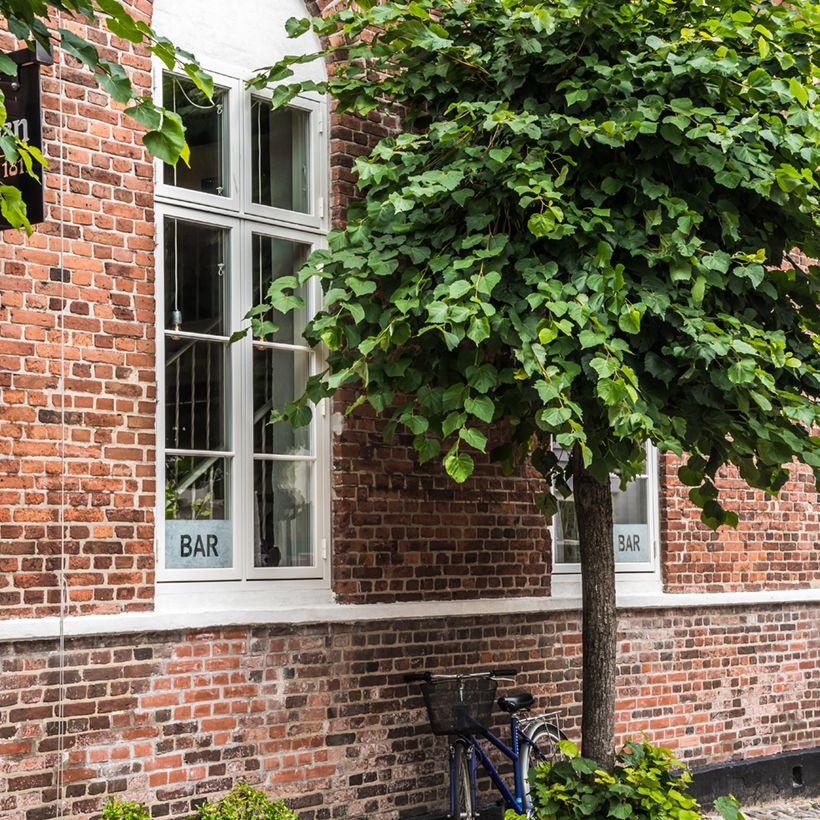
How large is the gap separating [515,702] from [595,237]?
120 inches

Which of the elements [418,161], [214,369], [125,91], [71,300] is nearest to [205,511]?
[214,369]

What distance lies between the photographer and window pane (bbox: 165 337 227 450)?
22.4 feet

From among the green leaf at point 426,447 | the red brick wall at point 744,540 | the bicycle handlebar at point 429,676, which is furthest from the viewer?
the red brick wall at point 744,540

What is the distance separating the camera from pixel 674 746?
32.9 feet

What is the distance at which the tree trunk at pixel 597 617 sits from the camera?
22.8 ft

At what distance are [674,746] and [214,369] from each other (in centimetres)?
500

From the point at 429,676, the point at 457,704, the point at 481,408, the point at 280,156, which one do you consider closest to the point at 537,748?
the point at 457,704

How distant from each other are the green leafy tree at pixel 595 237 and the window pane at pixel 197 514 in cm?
67

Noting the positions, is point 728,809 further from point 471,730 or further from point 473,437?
point 473,437

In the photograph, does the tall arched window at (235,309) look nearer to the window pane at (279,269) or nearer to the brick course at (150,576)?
the window pane at (279,269)

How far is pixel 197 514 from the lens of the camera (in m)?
6.90

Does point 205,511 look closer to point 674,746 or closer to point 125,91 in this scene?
point 125,91

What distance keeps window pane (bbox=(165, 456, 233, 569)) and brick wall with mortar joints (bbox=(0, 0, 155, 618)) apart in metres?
0.30

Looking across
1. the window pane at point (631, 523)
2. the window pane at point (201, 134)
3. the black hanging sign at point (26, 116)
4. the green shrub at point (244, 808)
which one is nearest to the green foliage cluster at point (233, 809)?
the green shrub at point (244, 808)
